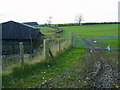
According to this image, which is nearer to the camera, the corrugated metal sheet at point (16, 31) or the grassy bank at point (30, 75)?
the grassy bank at point (30, 75)

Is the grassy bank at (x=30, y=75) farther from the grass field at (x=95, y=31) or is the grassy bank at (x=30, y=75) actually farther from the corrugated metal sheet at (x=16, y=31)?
the grass field at (x=95, y=31)

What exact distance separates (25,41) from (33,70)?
48.7ft

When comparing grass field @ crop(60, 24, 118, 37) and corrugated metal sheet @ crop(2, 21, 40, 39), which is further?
grass field @ crop(60, 24, 118, 37)

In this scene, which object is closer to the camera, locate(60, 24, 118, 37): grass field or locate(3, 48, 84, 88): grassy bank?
locate(3, 48, 84, 88): grassy bank

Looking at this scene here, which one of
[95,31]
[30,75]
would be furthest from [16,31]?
[95,31]

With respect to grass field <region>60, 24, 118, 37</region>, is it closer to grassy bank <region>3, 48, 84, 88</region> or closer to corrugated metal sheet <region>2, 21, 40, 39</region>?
corrugated metal sheet <region>2, 21, 40, 39</region>

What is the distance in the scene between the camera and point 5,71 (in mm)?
5551

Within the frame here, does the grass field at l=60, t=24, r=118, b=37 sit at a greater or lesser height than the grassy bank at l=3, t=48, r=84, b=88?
greater

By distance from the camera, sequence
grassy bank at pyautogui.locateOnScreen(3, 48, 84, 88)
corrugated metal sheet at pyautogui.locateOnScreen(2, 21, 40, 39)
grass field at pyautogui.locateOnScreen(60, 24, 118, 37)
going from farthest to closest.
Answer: grass field at pyautogui.locateOnScreen(60, 24, 118, 37)
corrugated metal sheet at pyautogui.locateOnScreen(2, 21, 40, 39)
grassy bank at pyautogui.locateOnScreen(3, 48, 84, 88)

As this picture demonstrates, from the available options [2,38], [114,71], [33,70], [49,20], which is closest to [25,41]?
[2,38]

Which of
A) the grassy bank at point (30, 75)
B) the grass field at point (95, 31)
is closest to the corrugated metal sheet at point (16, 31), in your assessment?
the grass field at point (95, 31)

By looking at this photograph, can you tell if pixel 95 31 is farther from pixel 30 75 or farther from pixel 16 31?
pixel 30 75

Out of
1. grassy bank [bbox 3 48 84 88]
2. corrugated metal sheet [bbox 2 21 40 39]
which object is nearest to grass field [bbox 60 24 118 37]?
corrugated metal sheet [bbox 2 21 40 39]

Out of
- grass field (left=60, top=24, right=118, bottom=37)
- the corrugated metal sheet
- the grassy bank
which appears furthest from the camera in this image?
grass field (left=60, top=24, right=118, bottom=37)
